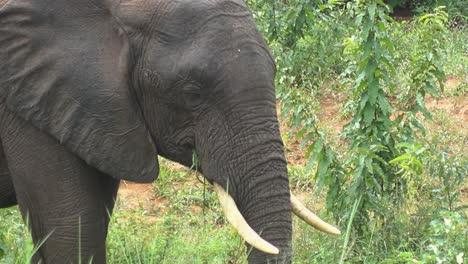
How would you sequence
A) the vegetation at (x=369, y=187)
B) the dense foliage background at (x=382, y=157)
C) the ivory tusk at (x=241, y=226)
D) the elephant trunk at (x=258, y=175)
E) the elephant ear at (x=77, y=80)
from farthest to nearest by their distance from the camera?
1. the dense foliage background at (x=382, y=157)
2. the vegetation at (x=369, y=187)
3. the elephant ear at (x=77, y=80)
4. the elephant trunk at (x=258, y=175)
5. the ivory tusk at (x=241, y=226)

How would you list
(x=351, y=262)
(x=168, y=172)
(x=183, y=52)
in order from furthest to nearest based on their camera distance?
(x=168, y=172) → (x=351, y=262) → (x=183, y=52)

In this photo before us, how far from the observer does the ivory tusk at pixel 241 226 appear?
3.24 metres

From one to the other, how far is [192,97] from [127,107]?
26 cm

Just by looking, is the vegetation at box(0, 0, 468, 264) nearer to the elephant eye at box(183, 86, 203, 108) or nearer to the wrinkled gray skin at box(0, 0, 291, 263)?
the wrinkled gray skin at box(0, 0, 291, 263)

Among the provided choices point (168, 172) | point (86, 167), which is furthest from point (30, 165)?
point (168, 172)

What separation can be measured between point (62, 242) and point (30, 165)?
1.05 ft

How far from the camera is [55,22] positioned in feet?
11.7

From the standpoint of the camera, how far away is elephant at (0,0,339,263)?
3.39 metres

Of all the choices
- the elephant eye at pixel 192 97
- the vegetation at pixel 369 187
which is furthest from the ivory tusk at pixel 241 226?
the vegetation at pixel 369 187

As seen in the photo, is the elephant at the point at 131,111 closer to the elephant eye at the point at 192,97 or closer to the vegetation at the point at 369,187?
the elephant eye at the point at 192,97

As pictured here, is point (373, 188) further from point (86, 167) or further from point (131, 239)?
point (86, 167)

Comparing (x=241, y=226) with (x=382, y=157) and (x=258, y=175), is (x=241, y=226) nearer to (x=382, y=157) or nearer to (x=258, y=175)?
(x=258, y=175)

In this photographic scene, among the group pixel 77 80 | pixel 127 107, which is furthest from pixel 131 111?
pixel 77 80

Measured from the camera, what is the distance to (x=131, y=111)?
11.7 feet
